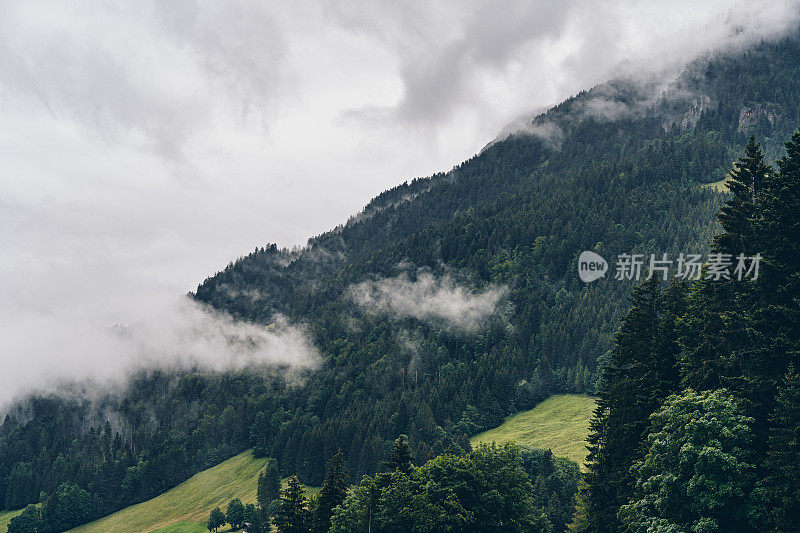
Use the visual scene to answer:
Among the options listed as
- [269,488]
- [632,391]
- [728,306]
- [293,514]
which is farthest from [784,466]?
[269,488]

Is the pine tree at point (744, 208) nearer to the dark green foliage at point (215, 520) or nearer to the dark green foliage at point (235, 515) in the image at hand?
the dark green foliage at point (235, 515)

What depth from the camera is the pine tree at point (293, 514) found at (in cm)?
7588

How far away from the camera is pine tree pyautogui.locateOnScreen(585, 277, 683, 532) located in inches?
2210

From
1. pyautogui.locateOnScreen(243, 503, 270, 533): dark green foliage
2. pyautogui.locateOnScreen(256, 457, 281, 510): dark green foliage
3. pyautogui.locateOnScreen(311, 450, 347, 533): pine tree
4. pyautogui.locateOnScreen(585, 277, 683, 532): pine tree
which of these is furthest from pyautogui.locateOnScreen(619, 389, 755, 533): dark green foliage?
pyautogui.locateOnScreen(256, 457, 281, 510): dark green foliage

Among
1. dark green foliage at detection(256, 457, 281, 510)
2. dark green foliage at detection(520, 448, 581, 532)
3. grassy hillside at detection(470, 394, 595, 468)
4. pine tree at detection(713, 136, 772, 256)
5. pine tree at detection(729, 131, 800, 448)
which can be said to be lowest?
dark green foliage at detection(256, 457, 281, 510)

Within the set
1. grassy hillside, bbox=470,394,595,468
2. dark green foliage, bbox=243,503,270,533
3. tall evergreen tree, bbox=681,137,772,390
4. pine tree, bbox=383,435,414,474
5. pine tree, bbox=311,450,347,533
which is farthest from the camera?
dark green foliage, bbox=243,503,270,533

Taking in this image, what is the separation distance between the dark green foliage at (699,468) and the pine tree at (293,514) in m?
42.3

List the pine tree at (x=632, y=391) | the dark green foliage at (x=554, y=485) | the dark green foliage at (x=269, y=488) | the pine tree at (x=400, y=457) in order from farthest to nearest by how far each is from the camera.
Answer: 1. the dark green foliage at (x=269, y=488)
2. the dark green foliage at (x=554, y=485)
3. the pine tree at (x=400, y=457)
4. the pine tree at (x=632, y=391)

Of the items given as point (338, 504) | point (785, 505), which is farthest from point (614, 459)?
point (338, 504)

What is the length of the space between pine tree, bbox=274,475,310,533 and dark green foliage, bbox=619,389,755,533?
42.3 metres

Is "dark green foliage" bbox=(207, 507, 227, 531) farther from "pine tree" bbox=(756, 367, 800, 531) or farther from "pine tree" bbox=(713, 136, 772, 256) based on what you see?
"pine tree" bbox=(756, 367, 800, 531)

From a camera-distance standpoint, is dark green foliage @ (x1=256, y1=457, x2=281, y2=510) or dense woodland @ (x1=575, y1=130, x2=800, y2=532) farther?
dark green foliage @ (x1=256, y1=457, x2=281, y2=510)

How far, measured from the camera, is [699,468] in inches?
1681

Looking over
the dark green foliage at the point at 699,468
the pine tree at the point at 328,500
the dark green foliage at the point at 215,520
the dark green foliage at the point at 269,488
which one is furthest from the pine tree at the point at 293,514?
the dark green foliage at the point at 215,520
